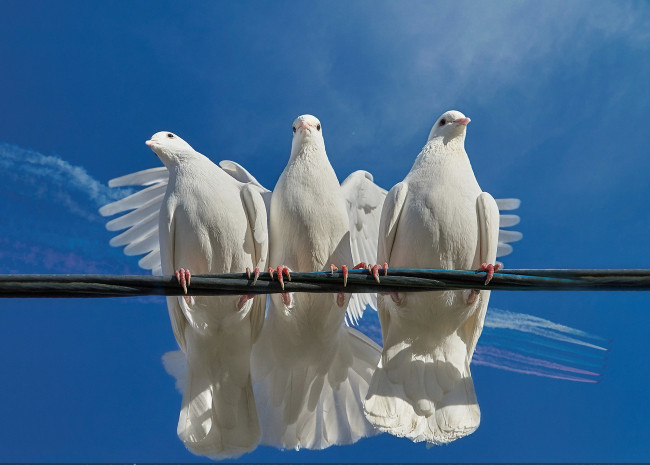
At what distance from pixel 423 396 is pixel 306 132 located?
2972 mm

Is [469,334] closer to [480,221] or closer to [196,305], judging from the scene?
[480,221]

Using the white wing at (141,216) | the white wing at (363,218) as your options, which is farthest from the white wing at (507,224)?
the white wing at (141,216)

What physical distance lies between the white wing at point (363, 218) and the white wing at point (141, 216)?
2.44m

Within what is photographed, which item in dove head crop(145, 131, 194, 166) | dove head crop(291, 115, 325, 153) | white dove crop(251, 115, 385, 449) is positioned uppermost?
dove head crop(291, 115, 325, 153)

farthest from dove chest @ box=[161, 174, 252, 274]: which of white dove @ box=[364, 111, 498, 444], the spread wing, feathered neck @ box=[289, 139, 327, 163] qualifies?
the spread wing

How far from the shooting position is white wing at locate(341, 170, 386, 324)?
10.6m

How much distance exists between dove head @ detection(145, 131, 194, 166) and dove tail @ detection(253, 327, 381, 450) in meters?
2.09

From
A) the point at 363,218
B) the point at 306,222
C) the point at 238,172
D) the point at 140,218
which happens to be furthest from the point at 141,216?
the point at 306,222

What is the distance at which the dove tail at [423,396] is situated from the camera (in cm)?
819

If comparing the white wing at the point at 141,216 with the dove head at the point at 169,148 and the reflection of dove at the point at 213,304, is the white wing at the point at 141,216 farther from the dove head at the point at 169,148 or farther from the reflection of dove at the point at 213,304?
the reflection of dove at the point at 213,304

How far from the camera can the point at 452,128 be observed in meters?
9.02

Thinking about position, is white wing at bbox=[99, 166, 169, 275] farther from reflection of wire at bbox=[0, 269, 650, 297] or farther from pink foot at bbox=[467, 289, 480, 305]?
reflection of wire at bbox=[0, 269, 650, 297]

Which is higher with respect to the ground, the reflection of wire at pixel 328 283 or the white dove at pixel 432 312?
the white dove at pixel 432 312

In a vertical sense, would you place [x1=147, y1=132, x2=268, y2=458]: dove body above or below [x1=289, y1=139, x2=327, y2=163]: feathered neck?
below
